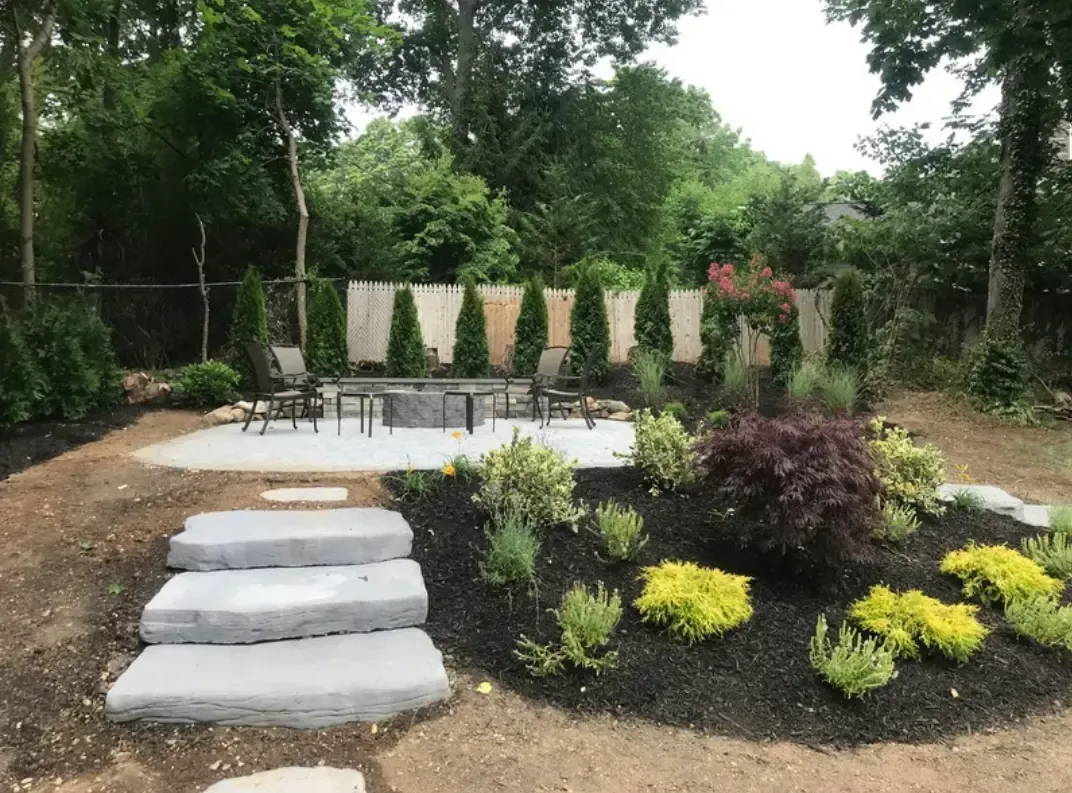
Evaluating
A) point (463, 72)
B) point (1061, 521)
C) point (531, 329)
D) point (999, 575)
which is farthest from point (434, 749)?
point (463, 72)

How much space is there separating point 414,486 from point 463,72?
1762cm

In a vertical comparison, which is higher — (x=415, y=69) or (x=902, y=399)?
(x=415, y=69)

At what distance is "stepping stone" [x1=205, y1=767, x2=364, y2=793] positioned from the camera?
2.12 m

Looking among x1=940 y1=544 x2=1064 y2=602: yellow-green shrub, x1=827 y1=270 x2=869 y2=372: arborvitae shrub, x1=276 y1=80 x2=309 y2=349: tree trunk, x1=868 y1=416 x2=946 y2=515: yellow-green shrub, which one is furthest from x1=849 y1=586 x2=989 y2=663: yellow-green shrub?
x1=276 y1=80 x2=309 y2=349: tree trunk

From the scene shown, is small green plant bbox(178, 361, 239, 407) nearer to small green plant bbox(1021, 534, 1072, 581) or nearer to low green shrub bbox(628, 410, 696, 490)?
low green shrub bbox(628, 410, 696, 490)

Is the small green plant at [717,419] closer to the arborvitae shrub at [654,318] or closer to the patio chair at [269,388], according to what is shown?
the arborvitae shrub at [654,318]

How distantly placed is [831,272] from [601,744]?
12.3 metres

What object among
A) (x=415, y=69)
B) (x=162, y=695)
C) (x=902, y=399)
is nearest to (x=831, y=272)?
(x=902, y=399)

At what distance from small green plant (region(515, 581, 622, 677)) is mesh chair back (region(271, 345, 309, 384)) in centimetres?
495

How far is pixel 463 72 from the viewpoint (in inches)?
760

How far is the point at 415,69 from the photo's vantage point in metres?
22.6

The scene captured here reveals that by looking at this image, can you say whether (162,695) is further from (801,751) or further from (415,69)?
(415,69)

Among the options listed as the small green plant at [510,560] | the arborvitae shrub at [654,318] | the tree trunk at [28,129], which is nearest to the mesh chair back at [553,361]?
the arborvitae shrub at [654,318]

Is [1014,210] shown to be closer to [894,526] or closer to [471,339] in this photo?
[471,339]
